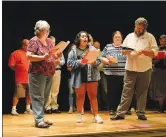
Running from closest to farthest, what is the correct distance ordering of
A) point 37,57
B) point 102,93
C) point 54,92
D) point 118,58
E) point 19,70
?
point 37,57
point 118,58
point 19,70
point 54,92
point 102,93

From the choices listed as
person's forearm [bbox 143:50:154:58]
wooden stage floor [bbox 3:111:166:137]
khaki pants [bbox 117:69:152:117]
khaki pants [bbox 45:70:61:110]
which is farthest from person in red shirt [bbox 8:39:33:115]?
person's forearm [bbox 143:50:154:58]

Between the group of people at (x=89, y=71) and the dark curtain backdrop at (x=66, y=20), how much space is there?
0.49 metres

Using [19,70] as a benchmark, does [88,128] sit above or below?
below

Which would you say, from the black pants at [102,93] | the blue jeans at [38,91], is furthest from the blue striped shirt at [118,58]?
the blue jeans at [38,91]

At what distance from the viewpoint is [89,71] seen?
152 inches

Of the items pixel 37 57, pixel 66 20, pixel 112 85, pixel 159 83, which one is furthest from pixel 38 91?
pixel 66 20

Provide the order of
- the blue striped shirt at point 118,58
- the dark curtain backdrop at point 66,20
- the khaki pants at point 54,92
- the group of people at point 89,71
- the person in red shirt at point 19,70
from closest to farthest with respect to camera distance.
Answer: the group of people at point 89,71, the blue striped shirt at point 118,58, the person in red shirt at point 19,70, the khaki pants at point 54,92, the dark curtain backdrop at point 66,20

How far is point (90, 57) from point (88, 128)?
0.78m

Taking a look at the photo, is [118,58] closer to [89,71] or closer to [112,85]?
[112,85]

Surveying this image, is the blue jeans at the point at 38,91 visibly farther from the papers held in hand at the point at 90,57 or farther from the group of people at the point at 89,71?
the papers held in hand at the point at 90,57

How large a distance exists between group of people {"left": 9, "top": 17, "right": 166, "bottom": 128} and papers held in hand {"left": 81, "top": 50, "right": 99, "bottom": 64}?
5cm

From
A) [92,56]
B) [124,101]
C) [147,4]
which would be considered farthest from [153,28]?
[92,56]

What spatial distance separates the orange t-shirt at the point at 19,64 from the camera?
500 centimetres

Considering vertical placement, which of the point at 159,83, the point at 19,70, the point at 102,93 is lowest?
the point at 102,93
